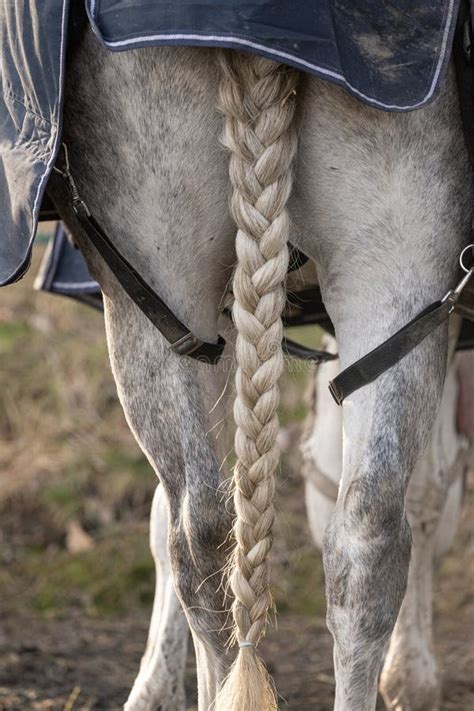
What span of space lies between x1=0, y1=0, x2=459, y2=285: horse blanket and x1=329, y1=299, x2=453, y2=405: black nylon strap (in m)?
0.30

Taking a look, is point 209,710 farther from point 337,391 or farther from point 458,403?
point 458,403

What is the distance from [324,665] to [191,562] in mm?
1784

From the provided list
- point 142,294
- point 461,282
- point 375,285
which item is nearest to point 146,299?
point 142,294

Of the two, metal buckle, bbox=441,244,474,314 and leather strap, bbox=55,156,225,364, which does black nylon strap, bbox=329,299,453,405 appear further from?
leather strap, bbox=55,156,225,364

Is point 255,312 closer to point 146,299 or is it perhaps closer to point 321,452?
point 146,299

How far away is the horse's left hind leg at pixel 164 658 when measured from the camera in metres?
2.48

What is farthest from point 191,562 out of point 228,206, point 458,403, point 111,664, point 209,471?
point 111,664

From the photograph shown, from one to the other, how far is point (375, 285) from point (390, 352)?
0.10m

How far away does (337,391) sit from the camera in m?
1.66

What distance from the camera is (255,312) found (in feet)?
5.29

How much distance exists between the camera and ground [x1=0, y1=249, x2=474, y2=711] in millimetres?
3266

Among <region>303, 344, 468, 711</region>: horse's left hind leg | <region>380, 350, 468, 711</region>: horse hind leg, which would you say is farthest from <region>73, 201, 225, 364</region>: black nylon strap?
<region>380, 350, 468, 711</region>: horse hind leg

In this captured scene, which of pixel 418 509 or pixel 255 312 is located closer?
pixel 255 312

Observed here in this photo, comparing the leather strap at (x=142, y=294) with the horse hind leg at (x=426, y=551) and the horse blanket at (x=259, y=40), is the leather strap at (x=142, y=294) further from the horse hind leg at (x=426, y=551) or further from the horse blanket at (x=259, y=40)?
the horse hind leg at (x=426, y=551)
